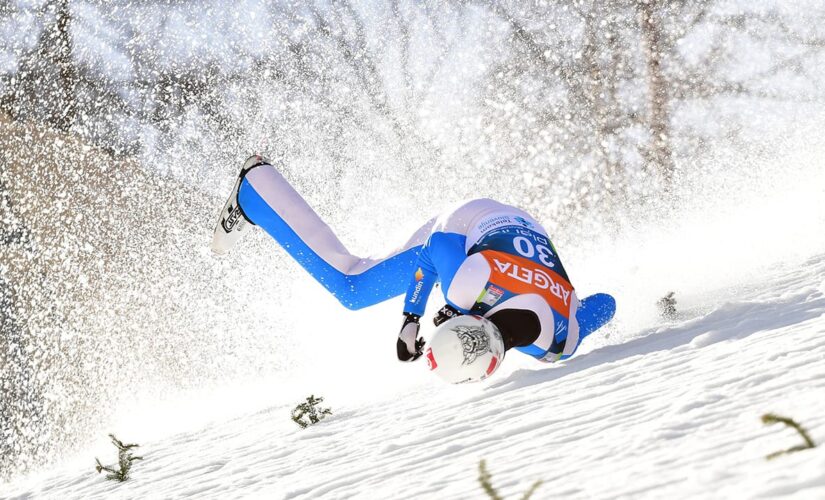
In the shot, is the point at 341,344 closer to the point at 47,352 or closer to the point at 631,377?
the point at 631,377

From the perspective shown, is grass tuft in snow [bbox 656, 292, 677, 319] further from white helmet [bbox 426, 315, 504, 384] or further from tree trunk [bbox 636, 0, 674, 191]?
tree trunk [bbox 636, 0, 674, 191]

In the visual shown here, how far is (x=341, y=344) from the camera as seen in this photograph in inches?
271

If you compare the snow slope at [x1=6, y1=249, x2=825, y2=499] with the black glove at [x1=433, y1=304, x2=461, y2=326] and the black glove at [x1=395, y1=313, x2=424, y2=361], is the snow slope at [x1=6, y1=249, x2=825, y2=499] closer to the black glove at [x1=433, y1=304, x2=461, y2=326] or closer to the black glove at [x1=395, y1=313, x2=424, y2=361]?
the black glove at [x1=395, y1=313, x2=424, y2=361]

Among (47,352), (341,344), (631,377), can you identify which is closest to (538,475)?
(631,377)

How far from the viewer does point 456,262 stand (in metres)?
3.27

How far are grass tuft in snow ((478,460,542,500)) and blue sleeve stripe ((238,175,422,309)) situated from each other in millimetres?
1921

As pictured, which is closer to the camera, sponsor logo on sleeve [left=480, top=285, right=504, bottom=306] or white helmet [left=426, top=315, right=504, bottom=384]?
white helmet [left=426, top=315, right=504, bottom=384]

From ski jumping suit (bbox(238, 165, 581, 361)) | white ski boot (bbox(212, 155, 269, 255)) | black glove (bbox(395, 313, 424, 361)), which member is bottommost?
black glove (bbox(395, 313, 424, 361))

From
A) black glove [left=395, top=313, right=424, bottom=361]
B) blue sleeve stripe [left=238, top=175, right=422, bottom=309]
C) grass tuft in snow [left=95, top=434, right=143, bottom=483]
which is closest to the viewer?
black glove [left=395, top=313, right=424, bottom=361]

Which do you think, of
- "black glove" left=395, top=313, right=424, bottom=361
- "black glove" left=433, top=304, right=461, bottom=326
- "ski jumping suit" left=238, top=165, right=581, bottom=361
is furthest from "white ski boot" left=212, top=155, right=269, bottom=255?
"black glove" left=433, top=304, right=461, bottom=326

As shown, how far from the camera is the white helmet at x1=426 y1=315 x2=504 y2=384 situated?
107 inches

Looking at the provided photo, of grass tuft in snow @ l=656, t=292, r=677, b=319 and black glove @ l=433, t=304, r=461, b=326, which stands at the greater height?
grass tuft in snow @ l=656, t=292, r=677, b=319

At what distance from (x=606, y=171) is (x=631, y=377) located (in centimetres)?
1426

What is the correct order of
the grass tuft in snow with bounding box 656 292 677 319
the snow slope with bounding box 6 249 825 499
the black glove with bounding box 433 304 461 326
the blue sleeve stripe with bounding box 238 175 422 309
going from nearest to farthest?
the snow slope with bounding box 6 249 825 499, the black glove with bounding box 433 304 461 326, the grass tuft in snow with bounding box 656 292 677 319, the blue sleeve stripe with bounding box 238 175 422 309
